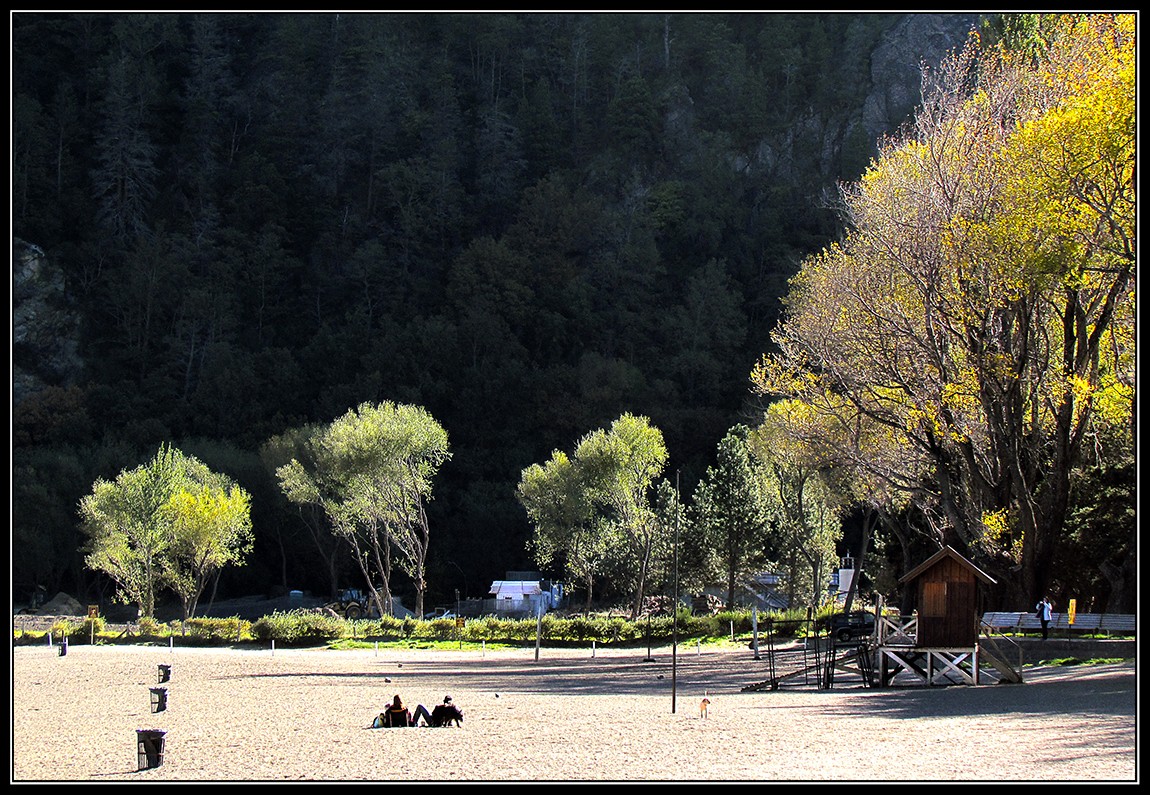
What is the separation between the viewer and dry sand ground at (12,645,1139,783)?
57.4 ft

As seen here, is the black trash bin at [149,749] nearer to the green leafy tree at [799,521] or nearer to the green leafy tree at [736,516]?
the green leafy tree at [799,521]

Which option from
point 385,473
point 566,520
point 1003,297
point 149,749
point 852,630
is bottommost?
point 149,749

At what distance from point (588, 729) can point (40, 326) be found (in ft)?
329

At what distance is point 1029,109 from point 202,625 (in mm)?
40805

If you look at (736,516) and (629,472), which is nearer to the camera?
(629,472)

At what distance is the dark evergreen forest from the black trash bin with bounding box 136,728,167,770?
212 ft

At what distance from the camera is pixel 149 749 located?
1850 cm

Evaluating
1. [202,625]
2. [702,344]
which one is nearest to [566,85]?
[702,344]

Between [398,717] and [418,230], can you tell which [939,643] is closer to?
[398,717]

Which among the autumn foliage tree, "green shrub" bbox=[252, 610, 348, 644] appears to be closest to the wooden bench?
the autumn foliage tree

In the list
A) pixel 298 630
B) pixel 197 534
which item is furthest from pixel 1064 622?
pixel 197 534

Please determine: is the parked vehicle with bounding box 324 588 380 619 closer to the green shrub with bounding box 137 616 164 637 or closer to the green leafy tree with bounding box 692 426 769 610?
the green shrub with bounding box 137 616 164 637

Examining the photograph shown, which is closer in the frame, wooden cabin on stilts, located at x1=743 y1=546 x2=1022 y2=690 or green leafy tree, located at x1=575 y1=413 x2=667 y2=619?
wooden cabin on stilts, located at x1=743 y1=546 x2=1022 y2=690

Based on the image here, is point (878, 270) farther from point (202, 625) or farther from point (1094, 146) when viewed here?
point (202, 625)
